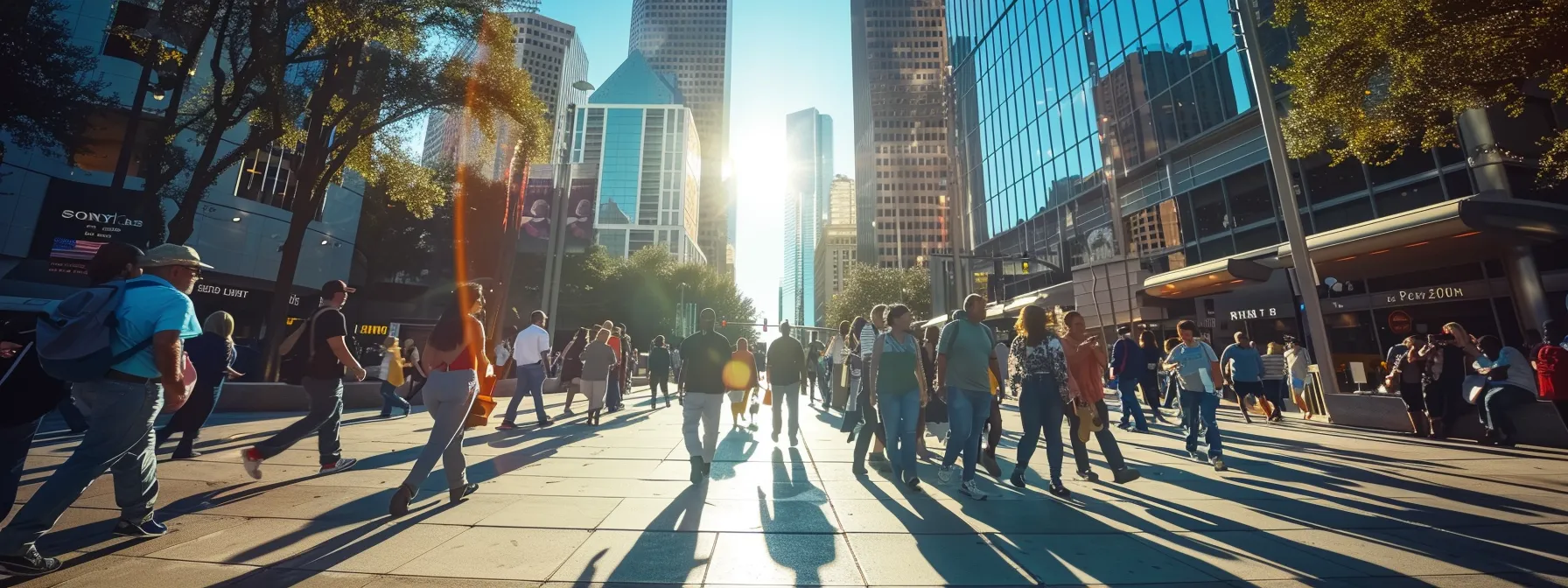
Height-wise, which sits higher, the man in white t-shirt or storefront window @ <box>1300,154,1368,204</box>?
storefront window @ <box>1300,154,1368,204</box>

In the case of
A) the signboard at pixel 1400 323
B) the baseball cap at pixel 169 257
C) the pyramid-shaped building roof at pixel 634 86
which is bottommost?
the baseball cap at pixel 169 257

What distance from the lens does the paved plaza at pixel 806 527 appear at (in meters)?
2.83

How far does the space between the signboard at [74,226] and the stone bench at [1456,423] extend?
1265 inches

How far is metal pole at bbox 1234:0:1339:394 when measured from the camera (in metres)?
10.3

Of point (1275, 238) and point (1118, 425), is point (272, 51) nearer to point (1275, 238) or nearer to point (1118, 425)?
point (1118, 425)

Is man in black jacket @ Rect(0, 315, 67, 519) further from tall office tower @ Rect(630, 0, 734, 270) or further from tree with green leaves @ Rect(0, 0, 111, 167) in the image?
tall office tower @ Rect(630, 0, 734, 270)

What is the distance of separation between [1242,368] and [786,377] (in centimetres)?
856

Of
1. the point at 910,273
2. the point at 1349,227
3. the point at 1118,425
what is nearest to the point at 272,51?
the point at 1118,425

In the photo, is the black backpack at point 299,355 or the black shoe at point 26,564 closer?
the black shoe at point 26,564

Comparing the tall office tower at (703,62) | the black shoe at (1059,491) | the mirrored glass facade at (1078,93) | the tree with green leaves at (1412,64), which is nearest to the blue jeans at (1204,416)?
the black shoe at (1059,491)

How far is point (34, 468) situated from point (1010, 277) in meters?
37.2

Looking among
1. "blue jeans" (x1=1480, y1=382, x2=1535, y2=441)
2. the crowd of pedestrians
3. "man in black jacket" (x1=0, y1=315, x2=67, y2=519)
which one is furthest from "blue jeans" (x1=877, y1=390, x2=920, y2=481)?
"blue jeans" (x1=1480, y1=382, x2=1535, y2=441)

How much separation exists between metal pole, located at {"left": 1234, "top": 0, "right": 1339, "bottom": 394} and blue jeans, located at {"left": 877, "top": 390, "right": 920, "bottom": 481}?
974cm

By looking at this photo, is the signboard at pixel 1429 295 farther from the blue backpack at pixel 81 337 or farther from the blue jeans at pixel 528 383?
the blue backpack at pixel 81 337
